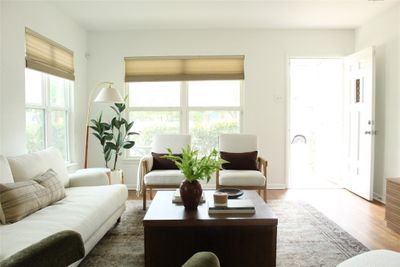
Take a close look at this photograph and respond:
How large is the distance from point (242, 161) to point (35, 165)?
2451 mm

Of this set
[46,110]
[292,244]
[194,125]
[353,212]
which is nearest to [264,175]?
[353,212]

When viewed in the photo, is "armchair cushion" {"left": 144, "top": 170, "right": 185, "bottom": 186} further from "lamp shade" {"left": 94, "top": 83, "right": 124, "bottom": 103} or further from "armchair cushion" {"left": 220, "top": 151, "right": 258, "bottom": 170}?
"lamp shade" {"left": 94, "top": 83, "right": 124, "bottom": 103}

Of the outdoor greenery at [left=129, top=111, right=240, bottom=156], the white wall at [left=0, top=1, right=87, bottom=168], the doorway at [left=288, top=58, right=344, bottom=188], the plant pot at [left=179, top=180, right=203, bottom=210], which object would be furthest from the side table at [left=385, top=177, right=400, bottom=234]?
the white wall at [left=0, top=1, right=87, bottom=168]

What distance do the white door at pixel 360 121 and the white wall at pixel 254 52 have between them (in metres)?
0.58

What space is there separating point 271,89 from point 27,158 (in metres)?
3.66

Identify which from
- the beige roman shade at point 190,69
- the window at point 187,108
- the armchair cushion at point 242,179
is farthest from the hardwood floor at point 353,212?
the beige roman shade at point 190,69

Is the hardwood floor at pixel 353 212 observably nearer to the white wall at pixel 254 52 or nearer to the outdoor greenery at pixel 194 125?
the white wall at pixel 254 52

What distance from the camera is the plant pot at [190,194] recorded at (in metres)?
2.38

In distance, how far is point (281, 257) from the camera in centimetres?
251

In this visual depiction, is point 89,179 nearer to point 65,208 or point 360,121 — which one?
point 65,208

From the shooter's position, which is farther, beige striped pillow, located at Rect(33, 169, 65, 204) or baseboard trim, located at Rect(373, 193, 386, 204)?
baseboard trim, located at Rect(373, 193, 386, 204)

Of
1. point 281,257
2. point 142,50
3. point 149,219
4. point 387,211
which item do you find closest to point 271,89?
point 142,50

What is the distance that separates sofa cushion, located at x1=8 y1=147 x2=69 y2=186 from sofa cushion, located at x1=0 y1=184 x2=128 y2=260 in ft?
0.87

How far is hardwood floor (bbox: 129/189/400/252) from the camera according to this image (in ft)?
9.55
